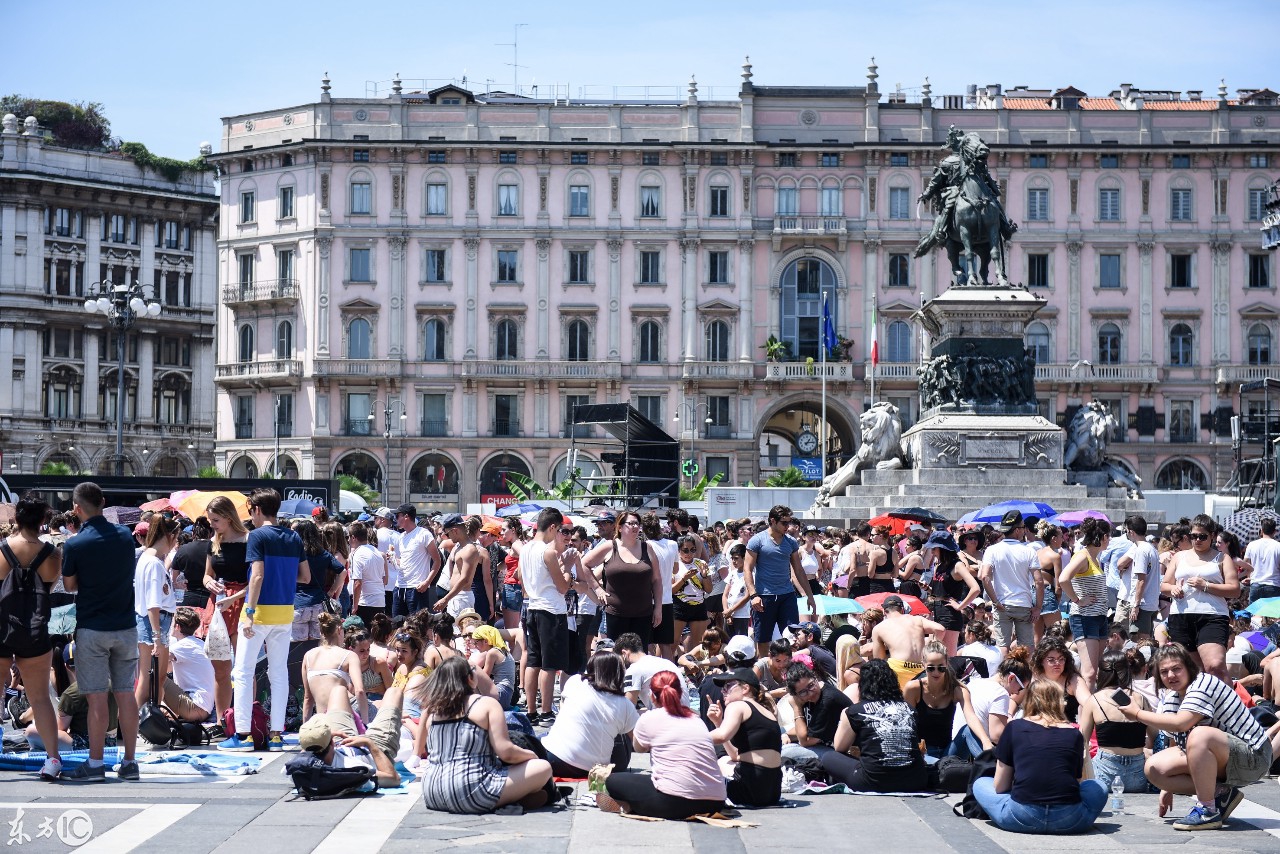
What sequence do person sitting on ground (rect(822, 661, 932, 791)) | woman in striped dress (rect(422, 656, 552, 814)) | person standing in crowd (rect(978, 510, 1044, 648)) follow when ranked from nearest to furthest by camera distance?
woman in striped dress (rect(422, 656, 552, 814)) → person sitting on ground (rect(822, 661, 932, 791)) → person standing in crowd (rect(978, 510, 1044, 648))

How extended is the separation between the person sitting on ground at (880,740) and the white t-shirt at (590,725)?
1416 millimetres

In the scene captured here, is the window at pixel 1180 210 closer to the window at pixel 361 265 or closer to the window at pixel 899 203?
the window at pixel 899 203

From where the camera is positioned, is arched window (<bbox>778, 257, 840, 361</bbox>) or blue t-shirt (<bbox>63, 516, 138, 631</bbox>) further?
arched window (<bbox>778, 257, 840, 361</bbox>)

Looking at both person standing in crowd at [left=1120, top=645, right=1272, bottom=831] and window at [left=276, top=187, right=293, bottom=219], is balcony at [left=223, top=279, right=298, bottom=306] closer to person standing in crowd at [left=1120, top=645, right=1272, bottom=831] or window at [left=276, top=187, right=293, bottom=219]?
window at [left=276, top=187, right=293, bottom=219]

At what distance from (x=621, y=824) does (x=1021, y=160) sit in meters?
61.8

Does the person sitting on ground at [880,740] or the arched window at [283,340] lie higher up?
the arched window at [283,340]

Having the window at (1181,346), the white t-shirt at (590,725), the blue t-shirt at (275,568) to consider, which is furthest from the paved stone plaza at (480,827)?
the window at (1181,346)

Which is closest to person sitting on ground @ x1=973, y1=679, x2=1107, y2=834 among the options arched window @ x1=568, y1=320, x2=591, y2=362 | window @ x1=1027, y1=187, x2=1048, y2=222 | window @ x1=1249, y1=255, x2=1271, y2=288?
arched window @ x1=568, y1=320, x2=591, y2=362

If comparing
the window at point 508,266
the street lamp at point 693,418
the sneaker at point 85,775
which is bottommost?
the sneaker at point 85,775

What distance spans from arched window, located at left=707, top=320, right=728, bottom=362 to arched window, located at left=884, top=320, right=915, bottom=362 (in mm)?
6224

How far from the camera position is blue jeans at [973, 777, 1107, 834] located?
9.99 m

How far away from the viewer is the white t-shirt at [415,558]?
1811 centimetres

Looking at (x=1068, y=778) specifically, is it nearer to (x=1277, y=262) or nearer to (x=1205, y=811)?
(x=1205, y=811)

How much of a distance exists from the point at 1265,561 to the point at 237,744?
32.0ft
